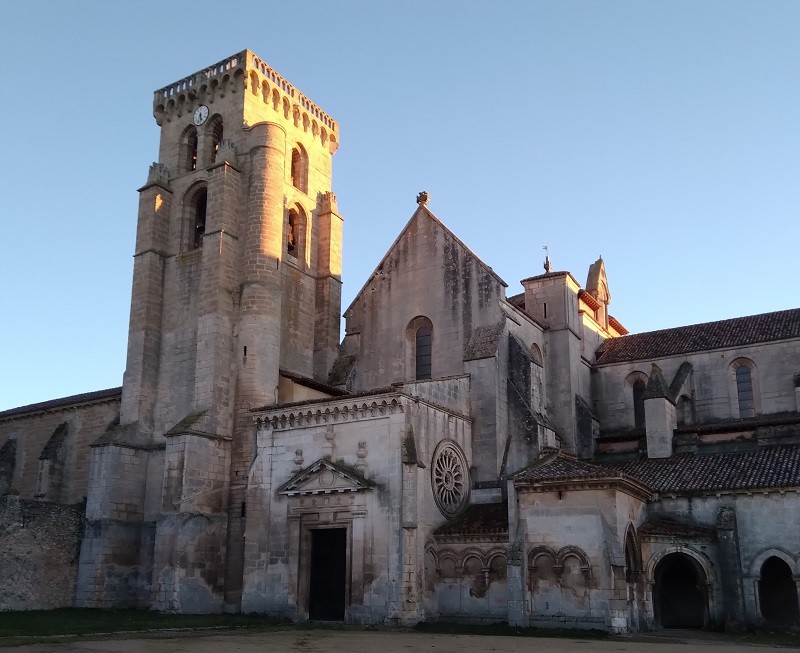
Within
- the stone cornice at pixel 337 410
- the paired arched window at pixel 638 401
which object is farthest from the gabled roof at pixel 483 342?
the paired arched window at pixel 638 401

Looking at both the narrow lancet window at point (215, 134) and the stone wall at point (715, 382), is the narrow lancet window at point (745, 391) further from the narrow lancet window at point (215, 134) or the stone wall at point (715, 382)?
the narrow lancet window at point (215, 134)

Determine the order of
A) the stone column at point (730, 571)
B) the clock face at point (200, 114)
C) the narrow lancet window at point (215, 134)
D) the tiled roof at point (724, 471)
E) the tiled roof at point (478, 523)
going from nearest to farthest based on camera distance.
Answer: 1. the stone column at point (730, 571)
2. the tiled roof at point (478, 523)
3. the tiled roof at point (724, 471)
4. the narrow lancet window at point (215, 134)
5. the clock face at point (200, 114)

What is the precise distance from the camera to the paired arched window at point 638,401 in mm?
39656

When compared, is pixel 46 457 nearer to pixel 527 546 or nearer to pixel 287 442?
pixel 287 442

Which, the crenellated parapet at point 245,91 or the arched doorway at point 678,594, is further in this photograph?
the crenellated parapet at point 245,91

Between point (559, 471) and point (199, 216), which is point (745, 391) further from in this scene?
point (199, 216)

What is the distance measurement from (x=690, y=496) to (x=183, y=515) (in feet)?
61.9

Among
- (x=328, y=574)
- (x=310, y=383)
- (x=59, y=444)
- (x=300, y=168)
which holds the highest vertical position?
(x=300, y=168)

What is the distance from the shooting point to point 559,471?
1069 inches

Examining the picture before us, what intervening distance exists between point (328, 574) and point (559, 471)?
8782 mm

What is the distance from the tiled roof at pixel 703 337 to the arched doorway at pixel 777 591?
11.1 m

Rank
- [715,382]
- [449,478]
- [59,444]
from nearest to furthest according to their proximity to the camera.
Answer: [449,478] → [715,382] → [59,444]

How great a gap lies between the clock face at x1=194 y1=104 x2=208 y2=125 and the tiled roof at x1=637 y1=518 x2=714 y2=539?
27.5 m

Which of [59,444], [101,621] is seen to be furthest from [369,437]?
[59,444]
